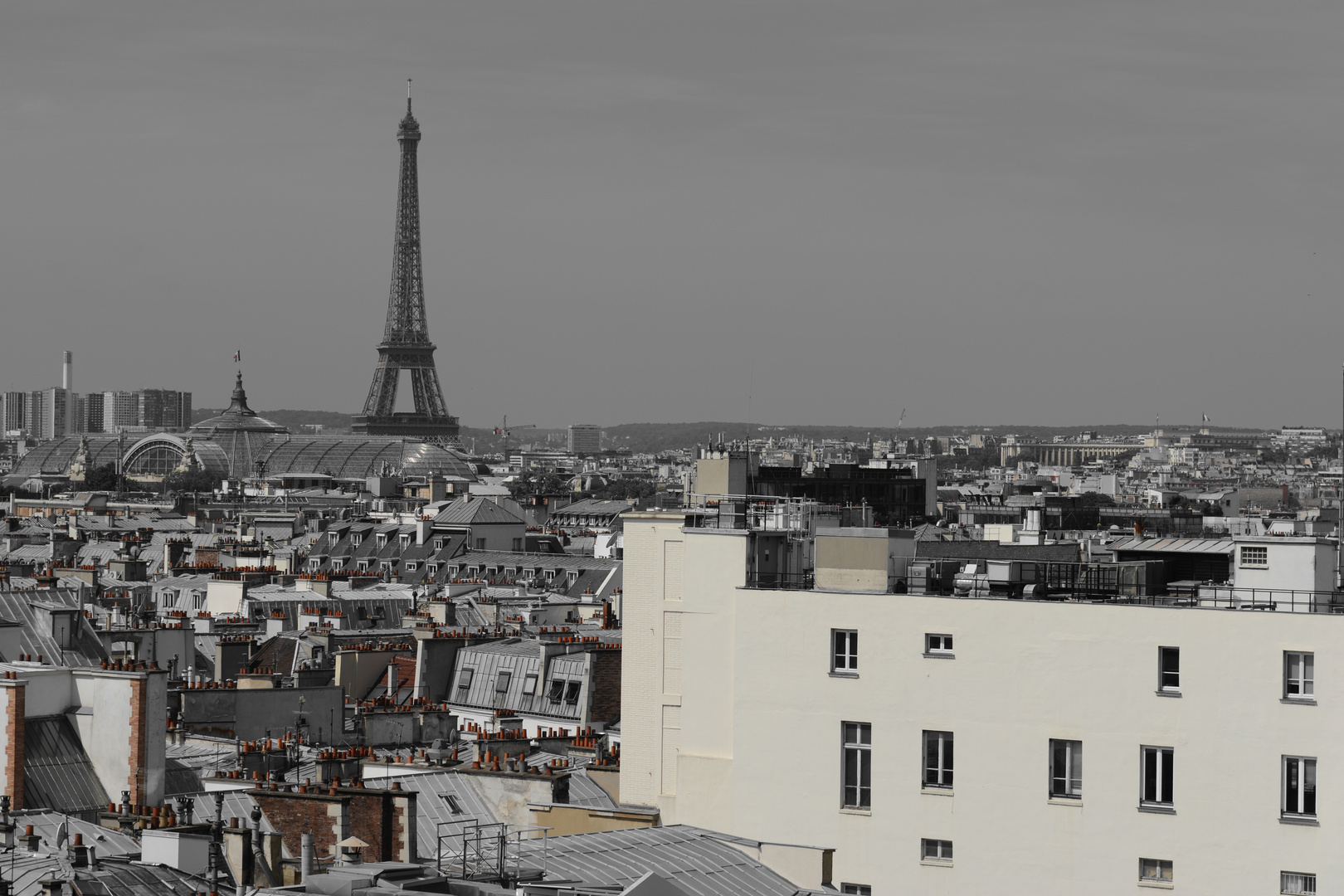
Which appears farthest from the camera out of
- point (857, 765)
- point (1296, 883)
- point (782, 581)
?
point (782, 581)

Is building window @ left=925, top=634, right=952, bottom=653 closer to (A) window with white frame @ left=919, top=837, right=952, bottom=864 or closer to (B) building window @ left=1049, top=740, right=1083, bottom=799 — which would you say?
(B) building window @ left=1049, top=740, right=1083, bottom=799

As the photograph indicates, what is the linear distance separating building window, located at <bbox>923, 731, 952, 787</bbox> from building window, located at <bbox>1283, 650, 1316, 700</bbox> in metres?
3.57

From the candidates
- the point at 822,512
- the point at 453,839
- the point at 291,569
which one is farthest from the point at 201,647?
the point at 291,569

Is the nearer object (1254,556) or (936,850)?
(936,850)

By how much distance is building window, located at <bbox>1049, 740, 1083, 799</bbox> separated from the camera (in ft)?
73.4

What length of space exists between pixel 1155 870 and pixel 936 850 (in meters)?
2.32

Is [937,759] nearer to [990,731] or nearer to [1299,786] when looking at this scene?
[990,731]

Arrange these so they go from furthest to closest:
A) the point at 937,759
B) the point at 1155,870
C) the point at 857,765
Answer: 1. the point at 857,765
2. the point at 937,759
3. the point at 1155,870

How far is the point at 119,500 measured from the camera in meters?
162

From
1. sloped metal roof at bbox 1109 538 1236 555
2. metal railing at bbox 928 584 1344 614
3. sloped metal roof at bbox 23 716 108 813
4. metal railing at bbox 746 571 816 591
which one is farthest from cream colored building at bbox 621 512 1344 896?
sloped metal roof at bbox 1109 538 1236 555

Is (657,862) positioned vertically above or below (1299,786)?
below

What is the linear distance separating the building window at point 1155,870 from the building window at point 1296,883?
1.09m

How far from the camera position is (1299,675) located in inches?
840

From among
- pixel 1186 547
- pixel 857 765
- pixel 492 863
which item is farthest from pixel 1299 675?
pixel 1186 547
